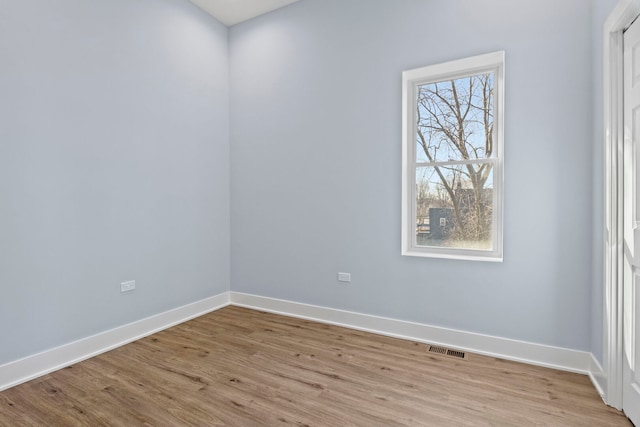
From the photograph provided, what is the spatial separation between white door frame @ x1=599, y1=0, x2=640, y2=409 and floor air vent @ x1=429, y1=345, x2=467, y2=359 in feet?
2.88

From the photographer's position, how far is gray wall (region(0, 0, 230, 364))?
227cm

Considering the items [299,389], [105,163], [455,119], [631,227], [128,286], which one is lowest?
[299,389]

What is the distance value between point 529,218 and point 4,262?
371cm

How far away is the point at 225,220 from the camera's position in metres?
3.97

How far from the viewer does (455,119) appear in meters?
2.86

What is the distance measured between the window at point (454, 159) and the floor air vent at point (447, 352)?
0.77 m

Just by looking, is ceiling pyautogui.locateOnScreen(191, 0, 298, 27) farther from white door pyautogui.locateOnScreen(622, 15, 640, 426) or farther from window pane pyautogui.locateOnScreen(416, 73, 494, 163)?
white door pyautogui.locateOnScreen(622, 15, 640, 426)

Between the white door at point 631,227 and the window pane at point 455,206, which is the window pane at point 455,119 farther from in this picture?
the white door at point 631,227

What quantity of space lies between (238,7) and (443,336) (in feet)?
12.8

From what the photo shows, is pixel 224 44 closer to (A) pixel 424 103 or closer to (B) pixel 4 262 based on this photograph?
(A) pixel 424 103

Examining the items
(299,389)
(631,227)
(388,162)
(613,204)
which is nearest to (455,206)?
(388,162)

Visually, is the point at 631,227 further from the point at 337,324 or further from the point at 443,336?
the point at 337,324

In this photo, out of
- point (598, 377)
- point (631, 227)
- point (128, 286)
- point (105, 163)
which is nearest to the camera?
point (631, 227)

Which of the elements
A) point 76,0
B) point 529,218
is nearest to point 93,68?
point 76,0
